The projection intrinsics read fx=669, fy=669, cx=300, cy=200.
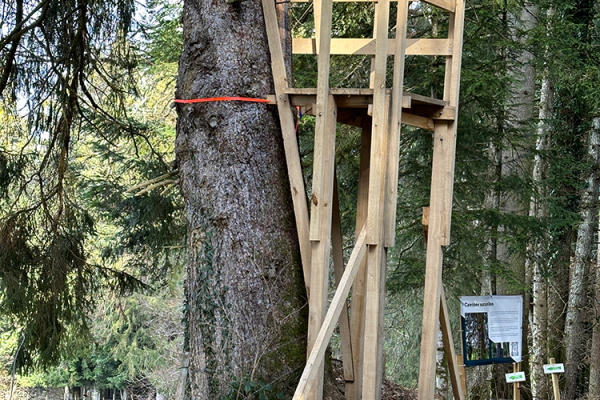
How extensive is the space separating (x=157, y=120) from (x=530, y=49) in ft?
21.2

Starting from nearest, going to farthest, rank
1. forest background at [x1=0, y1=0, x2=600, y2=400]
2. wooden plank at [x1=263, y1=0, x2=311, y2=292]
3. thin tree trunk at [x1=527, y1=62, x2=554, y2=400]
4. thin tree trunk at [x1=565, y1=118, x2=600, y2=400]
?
wooden plank at [x1=263, y1=0, x2=311, y2=292] → forest background at [x1=0, y1=0, x2=600, y2=400] → thin tree trunk at [x1=527, y1=62, x2=554, y2=400] → thin tree trunk at [x1=565, y1=118, x2=600, y2=400]

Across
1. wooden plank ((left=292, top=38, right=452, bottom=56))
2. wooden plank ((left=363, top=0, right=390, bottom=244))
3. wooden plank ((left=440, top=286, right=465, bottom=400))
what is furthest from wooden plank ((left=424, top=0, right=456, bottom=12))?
wooden plank ((left=440, top=286, right=465, bottom=400))

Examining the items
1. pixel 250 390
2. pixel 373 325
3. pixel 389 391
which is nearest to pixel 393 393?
pixel 389 391

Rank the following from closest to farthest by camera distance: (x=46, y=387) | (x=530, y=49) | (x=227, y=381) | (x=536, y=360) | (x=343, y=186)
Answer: (x=227, y=381) < (x=530, y=49) < (x=343, y=186) < (x=536, y=360) < (x=46, y=387)

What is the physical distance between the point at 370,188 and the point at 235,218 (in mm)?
822

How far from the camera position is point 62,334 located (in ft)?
21.8

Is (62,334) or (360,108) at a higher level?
(360,108)

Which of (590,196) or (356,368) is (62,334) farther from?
(590,196)

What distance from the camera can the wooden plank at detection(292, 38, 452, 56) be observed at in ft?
14.7

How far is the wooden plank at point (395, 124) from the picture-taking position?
3799mm

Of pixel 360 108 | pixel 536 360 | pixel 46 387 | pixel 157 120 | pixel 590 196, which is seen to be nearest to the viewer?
pixel 360 108

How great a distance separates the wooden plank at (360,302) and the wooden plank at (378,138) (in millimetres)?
508

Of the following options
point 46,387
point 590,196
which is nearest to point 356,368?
point 590,196

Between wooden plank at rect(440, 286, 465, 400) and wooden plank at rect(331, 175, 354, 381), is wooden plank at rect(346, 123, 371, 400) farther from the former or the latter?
wooden plank at rect(440, 286, 465, 400)
